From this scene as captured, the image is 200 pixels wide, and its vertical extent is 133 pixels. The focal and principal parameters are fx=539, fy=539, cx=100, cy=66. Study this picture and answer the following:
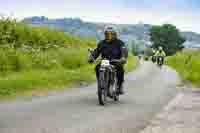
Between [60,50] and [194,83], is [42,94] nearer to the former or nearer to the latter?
[194,83]

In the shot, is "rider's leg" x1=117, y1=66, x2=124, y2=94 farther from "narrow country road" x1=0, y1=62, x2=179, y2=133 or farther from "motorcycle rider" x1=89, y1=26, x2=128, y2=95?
"narrow country road" x1=0, y1=62, x2=179, y2=133

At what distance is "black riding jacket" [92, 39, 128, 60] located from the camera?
48.0 feet

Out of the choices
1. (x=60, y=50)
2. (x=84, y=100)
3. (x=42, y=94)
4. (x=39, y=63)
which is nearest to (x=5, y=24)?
Answer: (x=39, y=63)

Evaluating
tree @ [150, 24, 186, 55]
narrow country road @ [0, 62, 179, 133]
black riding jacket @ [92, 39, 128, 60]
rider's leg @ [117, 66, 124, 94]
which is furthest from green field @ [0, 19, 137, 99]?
tree @ [150, 24, 186, 55]

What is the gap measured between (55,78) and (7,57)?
9.42 feet

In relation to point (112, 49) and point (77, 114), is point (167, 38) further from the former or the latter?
point (77, 114)

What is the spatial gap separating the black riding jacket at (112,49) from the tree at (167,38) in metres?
147

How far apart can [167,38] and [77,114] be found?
158 m

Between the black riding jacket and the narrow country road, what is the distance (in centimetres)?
128

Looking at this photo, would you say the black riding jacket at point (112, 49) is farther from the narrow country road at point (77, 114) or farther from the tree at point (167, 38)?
the tree at point (167, 38)

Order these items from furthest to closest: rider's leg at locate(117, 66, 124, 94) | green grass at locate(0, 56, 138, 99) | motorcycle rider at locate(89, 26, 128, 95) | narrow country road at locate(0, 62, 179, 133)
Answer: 1. green grass at locate(0, 56, 138, 99)
2. rider's leg at locate(117, 66, 124, 94)
3. motorcycle rider at locate(89, 26, 128, 95)
4. narrow country road at locate(0, 62, 179, 133)

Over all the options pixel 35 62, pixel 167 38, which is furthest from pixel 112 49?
pixel 167 38

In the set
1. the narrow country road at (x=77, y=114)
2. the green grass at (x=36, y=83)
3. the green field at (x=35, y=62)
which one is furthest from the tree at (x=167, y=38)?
the narrow country road at (x=77, y=114)

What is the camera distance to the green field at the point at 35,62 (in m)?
18.2
